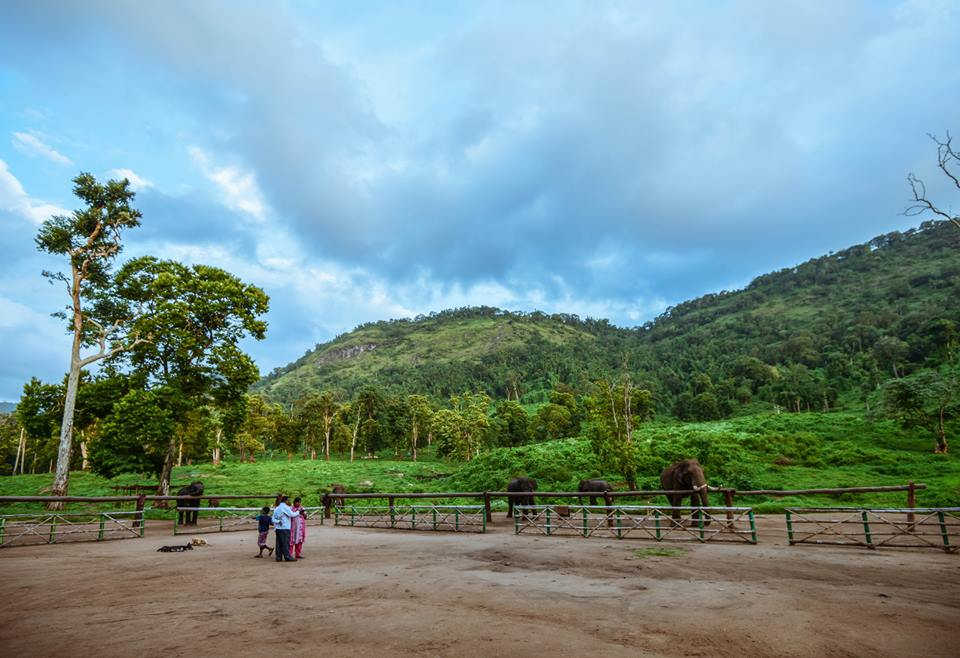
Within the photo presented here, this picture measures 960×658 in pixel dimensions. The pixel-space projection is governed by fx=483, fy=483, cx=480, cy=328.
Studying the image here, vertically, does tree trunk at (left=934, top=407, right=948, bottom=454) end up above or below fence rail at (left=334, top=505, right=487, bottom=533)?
above

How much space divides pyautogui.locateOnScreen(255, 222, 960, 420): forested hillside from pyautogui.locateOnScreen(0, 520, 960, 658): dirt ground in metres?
35.8

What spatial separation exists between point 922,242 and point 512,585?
230302mm

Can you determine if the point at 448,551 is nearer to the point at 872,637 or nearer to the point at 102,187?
the point at 872,637

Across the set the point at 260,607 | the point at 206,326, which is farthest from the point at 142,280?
the point at 260,607

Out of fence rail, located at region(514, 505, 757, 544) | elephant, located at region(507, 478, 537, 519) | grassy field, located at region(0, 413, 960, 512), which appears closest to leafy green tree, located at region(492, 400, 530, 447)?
grassy field, located at region(0, 413, 960, 512)

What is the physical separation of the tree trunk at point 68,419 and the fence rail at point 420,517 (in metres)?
13.9

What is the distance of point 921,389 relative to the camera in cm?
3906

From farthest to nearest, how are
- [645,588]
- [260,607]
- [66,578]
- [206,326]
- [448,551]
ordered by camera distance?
[206,326] < [448,551] < [66,578] < [645,588] < [260,607]

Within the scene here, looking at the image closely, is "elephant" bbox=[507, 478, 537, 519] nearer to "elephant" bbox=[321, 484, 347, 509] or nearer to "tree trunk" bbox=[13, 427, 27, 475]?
"elephant" bbox=[321, 484, 347, 509]

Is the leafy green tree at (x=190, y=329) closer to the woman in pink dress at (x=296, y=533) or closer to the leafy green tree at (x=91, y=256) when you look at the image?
the leafy green tree at (x=91, y=256)

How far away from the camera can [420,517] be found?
25.1m

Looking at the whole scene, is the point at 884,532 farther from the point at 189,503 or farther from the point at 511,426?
the point at 511,426

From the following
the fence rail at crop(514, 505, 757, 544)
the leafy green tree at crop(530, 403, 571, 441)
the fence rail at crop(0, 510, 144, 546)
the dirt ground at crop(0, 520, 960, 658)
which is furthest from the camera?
the leafy green tree at crop(530, 403, 571, 441)

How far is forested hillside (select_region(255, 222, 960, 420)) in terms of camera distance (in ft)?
267
